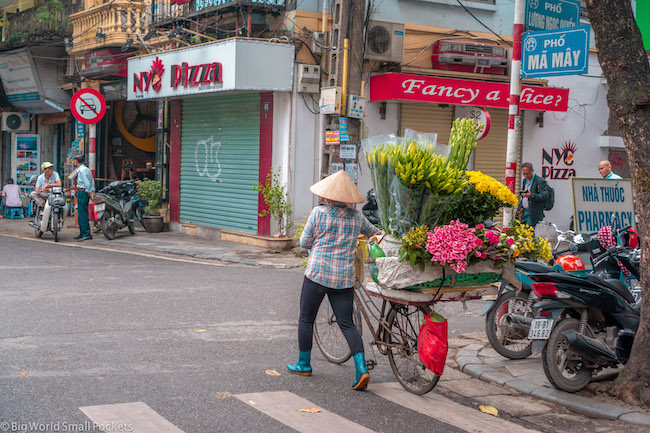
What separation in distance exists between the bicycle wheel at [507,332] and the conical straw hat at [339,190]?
2.00 metres

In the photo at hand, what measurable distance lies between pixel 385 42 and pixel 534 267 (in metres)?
9.86

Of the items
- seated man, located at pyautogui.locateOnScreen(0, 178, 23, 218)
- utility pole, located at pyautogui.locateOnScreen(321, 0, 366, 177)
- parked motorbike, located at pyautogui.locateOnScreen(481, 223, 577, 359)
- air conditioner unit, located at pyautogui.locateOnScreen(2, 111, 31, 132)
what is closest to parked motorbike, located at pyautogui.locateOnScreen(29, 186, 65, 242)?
seated man, located at pyautogui.locateOnScreen(0, 178, 23, 218)

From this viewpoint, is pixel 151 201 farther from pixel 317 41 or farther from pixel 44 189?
pixel 317 41

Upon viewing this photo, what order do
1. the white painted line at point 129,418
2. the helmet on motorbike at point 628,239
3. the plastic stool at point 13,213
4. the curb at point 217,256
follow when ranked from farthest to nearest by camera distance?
1. the plastic stool at point 13,213
2. the curb at point 217,256
3. the helmet on motorbike at point 628,239
4. the white painted line at point 129,418

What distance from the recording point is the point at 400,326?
20.4 feet

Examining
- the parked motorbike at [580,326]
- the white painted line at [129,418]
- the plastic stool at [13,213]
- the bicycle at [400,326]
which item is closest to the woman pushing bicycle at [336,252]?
the bicycle at [400,326]

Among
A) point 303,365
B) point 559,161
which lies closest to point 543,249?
point 303,365

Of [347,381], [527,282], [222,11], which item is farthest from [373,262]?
[222,11]

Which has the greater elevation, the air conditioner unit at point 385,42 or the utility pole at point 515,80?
the air conditioner unit at point 385,42

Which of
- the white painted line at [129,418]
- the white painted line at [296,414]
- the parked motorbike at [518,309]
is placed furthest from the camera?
the parked motorbike at [518,309]

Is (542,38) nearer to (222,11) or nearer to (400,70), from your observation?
(400,70)

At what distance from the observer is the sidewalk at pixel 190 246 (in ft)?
45.6

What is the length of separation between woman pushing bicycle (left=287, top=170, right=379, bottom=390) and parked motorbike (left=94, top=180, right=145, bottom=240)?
1110 cm

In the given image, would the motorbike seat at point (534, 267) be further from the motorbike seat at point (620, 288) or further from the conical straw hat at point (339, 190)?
the conical straw hat at point (339, 190)
